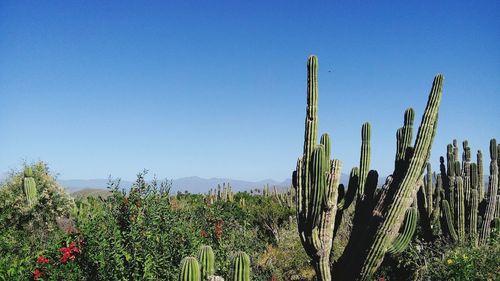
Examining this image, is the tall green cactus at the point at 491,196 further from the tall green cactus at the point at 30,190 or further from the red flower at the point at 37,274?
the tall green cactus at the point at 30,190

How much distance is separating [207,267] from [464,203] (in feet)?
27.0

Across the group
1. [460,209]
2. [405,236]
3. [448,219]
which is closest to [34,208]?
[405,236]

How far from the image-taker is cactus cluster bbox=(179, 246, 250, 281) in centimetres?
437

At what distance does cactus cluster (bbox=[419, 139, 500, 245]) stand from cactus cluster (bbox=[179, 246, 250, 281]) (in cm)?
718

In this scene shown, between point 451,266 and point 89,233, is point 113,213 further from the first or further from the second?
point 451,266

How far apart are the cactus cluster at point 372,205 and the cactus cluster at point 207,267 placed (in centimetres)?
283

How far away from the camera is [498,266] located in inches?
297

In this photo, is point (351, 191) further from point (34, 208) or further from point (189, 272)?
point (34, 208)

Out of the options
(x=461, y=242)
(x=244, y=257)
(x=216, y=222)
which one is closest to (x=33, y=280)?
(x=216, y=222)

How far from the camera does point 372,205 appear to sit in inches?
316

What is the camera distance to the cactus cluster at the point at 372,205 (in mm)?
7418

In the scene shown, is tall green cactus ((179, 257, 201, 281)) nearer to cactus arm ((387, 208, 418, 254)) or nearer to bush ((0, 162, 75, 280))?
cactus arm ((387, 208, 418, 254))

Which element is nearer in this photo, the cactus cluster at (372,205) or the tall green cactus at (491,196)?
the cactus cluster at (372,205)

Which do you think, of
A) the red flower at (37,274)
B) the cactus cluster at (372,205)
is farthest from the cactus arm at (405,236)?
the red flower at (37,274)
